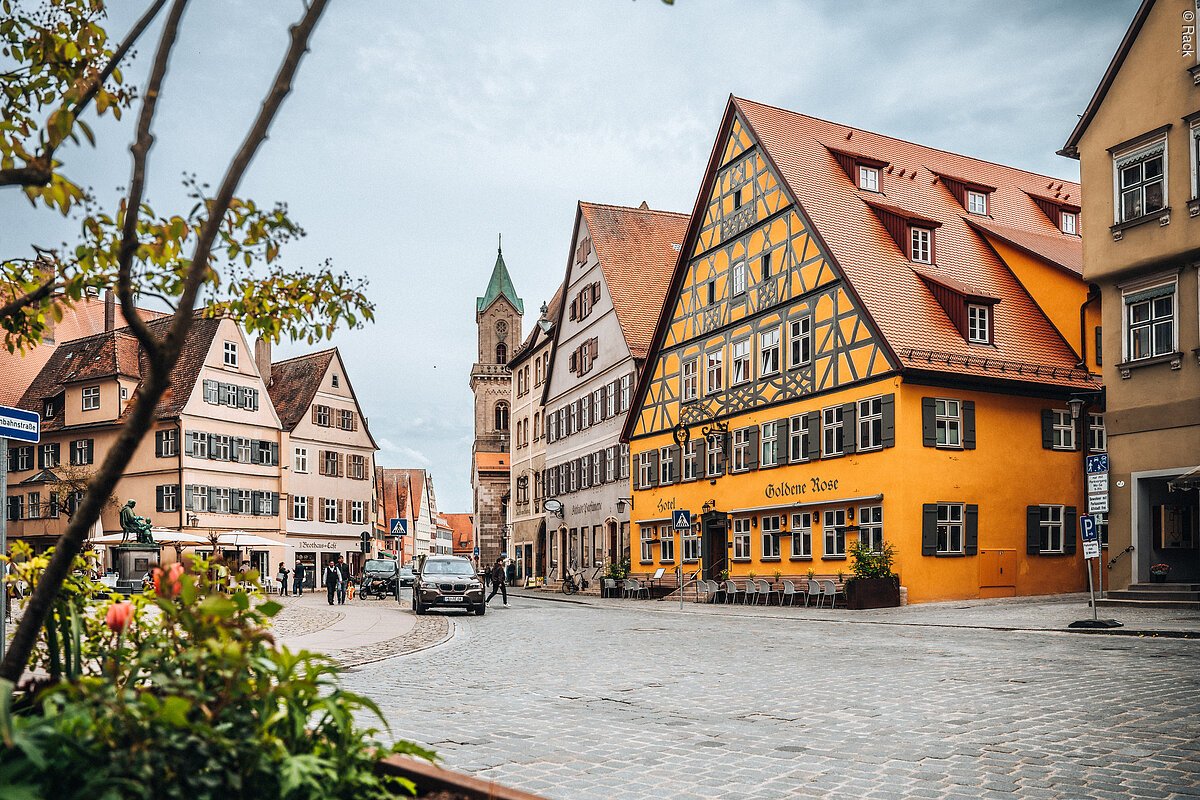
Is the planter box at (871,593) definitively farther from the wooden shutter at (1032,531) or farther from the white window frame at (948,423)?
the wooden shutter at (1032,531)

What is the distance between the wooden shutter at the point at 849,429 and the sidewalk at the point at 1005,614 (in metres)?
4.33

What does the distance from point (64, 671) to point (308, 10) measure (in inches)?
103

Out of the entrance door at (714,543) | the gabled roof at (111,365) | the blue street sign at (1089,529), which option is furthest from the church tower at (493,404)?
the blue street sign at (1089,529)

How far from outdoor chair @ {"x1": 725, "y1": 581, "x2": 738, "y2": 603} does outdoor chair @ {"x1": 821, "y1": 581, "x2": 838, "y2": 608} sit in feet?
14.0

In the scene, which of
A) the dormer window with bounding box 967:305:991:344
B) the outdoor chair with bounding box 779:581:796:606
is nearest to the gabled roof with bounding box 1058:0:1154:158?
the dormer window with bounding box 967:305:991:344

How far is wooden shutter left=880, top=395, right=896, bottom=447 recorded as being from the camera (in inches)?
1143

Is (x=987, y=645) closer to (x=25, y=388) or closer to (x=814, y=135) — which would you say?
→ (x=814, y=135)

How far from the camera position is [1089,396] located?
31844 mm

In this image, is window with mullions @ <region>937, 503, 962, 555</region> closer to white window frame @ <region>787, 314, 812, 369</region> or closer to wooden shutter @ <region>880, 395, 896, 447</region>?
wooden shutter @ <region>880, 395, 896, 447</region>

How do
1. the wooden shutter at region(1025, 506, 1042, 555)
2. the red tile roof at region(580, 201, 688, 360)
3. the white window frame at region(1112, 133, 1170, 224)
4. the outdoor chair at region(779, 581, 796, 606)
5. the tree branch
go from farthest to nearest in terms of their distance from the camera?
the red tile roof at region(580, 201, 688, 360) < the outdoor chair at region(779, 581, 796, 606) < the wooden shutter at region(1025, 506, 1042, 555) < the white window frame at region(1112, 133, 1170, 224) < the tree branch

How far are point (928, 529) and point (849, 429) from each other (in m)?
3.41

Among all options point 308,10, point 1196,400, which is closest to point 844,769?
point 308,10

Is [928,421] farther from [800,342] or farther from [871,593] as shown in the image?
[800,342]

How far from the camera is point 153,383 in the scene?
11.1 feet
